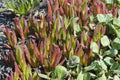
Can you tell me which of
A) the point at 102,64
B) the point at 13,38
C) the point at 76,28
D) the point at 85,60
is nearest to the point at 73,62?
the point at 85,60

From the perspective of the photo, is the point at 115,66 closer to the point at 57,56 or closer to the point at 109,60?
the point at 109,60

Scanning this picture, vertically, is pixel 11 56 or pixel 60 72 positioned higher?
pixel 11 56

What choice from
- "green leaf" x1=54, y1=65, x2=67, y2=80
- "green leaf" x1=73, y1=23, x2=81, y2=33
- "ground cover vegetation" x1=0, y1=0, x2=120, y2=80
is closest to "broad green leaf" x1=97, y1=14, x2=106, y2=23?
"ground cover vegetation" x1=0, y1=0, x2=120, y2=80

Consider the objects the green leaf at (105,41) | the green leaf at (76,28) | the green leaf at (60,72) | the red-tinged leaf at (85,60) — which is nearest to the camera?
the green leaf at (60,72)

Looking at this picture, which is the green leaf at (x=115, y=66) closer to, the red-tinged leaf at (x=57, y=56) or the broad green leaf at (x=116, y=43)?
the broad green leaf at (x=116, y=43)

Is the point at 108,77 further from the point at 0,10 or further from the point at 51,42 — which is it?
the point at 0,10

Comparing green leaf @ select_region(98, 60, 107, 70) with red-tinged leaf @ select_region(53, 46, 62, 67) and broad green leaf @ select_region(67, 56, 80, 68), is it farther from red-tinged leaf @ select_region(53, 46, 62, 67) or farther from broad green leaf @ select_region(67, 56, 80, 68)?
red-tinged leaf @ select_region(53, 46, 62, 67)

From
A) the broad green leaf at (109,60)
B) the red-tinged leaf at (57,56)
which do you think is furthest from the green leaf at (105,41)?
the red-tinged leaf at (57,56)
